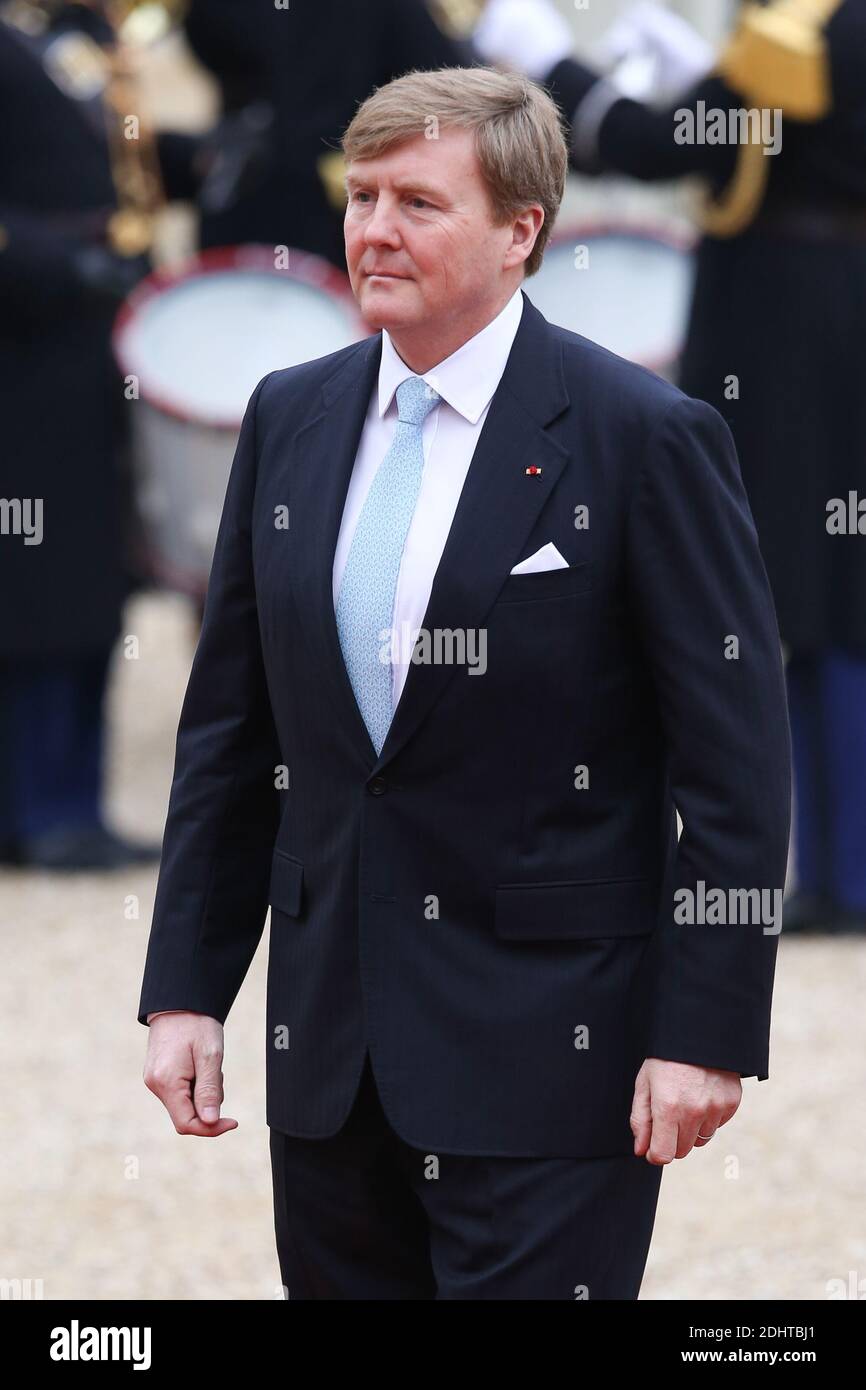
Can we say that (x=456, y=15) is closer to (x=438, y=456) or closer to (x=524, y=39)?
(x=524, y=39)

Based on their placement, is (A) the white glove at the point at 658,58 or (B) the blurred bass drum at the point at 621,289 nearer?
(A) the white glove at the point at 658,58

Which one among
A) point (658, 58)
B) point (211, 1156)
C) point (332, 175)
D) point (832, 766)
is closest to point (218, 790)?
point (211, 1156)

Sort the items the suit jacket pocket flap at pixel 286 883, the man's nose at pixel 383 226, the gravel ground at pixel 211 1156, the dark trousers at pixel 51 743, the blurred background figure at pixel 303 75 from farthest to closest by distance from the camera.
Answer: the blurred background figure at pixel 303 75 → the dark trousers at pixel 51 743 → the gravel ground at pixel 211 1156 → the suit jacket pocket flap at pixel 286 883 → the man's nose at pixel 383 226

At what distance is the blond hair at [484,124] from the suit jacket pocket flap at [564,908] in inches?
23.6

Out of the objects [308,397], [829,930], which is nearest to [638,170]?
[829,930]

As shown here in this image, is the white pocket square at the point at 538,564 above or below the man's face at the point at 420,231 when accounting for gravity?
below

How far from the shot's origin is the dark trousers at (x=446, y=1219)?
2.26 m

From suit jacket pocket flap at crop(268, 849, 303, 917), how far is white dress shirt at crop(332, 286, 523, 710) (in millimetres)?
221

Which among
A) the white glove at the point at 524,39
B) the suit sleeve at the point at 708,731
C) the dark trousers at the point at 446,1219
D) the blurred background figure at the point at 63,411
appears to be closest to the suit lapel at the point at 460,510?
the suit sleeve at the point at 708,731

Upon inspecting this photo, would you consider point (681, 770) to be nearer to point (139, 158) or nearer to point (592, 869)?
point (592, 869)

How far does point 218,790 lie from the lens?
2.47 meters

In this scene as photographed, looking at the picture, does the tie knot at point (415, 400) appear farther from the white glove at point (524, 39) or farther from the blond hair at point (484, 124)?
the white glove at point (524, 39)

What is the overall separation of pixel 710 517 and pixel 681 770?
228 mm

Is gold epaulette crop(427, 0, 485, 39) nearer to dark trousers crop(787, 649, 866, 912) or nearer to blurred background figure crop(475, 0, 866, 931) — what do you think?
blurred background figure crop(475, 0, 866, 931)
